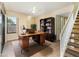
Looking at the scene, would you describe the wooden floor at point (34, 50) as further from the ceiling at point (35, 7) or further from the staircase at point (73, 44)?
the ceiling at point (35, 7)

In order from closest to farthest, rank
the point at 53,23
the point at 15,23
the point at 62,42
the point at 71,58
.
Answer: the point at 71,58 < the point at 15,23 < the point at 62,42 < the point at 53,23

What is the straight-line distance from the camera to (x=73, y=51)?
2.85 meters

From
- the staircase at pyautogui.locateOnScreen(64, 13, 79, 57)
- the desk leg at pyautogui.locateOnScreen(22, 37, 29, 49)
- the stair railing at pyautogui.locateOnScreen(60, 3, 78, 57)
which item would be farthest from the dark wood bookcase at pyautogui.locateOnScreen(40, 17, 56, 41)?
the desk leg at pyautogui.locateOnScreen(22, 37, 29, 49)

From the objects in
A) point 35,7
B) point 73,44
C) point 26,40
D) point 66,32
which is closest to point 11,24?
point 35,7

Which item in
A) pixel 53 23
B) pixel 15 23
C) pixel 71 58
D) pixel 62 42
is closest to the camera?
pixel 71 58

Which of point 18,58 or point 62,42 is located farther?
point 62,42

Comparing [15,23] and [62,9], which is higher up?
[62,9]

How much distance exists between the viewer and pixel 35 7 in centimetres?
285

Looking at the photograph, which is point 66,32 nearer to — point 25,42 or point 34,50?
point 34,50

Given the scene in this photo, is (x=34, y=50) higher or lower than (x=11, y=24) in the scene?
lower

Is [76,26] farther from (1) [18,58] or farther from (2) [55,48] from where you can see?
(1) [18,58]

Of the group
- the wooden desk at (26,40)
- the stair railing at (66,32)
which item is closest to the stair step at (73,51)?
the stair railing at (66,32)

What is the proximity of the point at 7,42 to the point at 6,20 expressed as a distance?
0.72m

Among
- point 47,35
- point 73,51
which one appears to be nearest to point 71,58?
point 73,51
